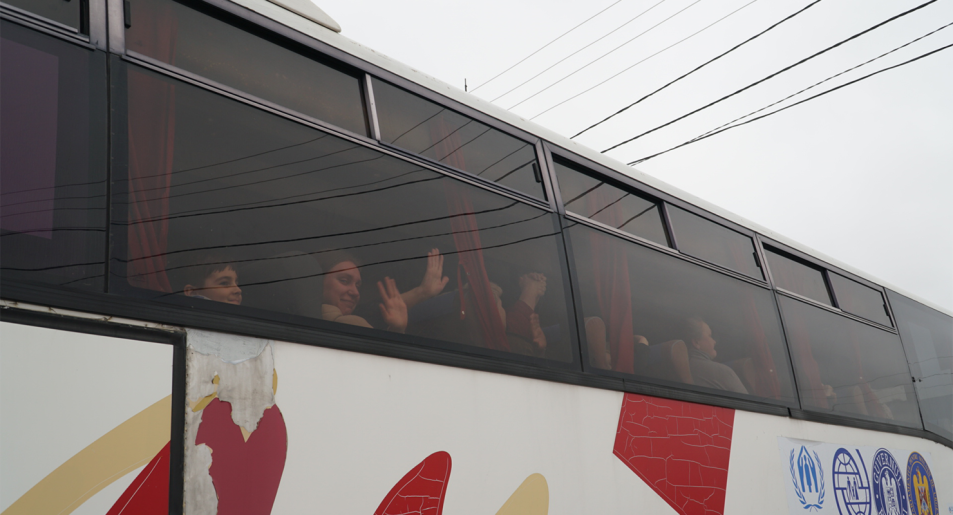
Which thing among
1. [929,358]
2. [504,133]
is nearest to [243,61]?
[504,133]

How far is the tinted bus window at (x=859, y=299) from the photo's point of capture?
239 inches

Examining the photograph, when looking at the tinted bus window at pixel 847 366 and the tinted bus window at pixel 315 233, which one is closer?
the tinted bus window at pixel 315 233

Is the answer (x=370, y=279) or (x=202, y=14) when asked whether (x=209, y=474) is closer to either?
(x=370, y=279)

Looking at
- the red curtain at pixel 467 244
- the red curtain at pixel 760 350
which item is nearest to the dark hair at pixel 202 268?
the red curtain at pixel 467 244

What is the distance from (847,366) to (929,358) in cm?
188

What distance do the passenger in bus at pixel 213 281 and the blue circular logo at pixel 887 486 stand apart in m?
5.10

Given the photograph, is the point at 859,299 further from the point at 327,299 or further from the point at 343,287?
the point at 327,299

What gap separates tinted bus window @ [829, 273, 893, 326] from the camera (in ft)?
19.9

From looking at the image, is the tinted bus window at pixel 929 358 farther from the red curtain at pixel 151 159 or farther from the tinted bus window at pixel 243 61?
the red curtain at pixel 151 159

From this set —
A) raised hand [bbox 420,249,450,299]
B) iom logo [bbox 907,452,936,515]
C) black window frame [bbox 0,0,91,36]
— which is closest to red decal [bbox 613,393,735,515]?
raised hand [bbox 420,249,450,299]

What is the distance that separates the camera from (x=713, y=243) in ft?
16.0

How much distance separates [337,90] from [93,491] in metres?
1.80

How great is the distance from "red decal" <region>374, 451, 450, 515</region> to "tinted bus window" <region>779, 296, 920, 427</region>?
340 cm

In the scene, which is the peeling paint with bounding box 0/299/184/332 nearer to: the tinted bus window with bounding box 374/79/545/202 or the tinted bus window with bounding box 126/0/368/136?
the tinted bus window with bounding box 126/0/368/136
